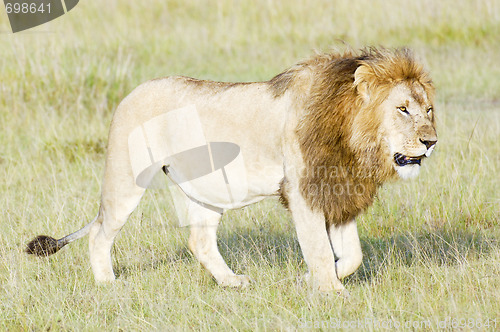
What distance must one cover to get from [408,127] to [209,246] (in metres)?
1.60

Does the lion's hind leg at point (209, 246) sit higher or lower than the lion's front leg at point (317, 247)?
lower

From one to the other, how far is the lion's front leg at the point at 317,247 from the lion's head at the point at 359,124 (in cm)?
6

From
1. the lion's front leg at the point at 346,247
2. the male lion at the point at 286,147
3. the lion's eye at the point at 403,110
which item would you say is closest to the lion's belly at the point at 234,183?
the male lion at the point at 286,147

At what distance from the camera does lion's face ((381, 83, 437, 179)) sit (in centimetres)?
333

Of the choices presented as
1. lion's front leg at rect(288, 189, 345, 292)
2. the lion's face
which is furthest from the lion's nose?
lion's front leg at rect(288, 189, 345, 292)

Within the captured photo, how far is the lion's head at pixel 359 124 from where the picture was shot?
3414mm

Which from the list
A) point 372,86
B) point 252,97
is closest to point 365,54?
point 372,86

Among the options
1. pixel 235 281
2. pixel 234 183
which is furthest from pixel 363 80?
pixel 235 281

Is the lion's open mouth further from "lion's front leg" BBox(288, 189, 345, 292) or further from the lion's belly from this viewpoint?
the lion's belly

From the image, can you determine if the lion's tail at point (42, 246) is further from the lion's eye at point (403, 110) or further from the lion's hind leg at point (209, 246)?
the lion's eye at point (403, 110)

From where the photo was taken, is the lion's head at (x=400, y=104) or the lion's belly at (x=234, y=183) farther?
the lion's belly at (x=234, y=183)

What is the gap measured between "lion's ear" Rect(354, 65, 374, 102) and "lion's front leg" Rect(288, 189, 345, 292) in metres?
0.58

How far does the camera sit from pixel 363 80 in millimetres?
3504

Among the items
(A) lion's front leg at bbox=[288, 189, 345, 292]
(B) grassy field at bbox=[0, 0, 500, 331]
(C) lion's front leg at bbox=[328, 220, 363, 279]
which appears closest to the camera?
(B) grassy field at bbox=[0, 0, 500, 331]
